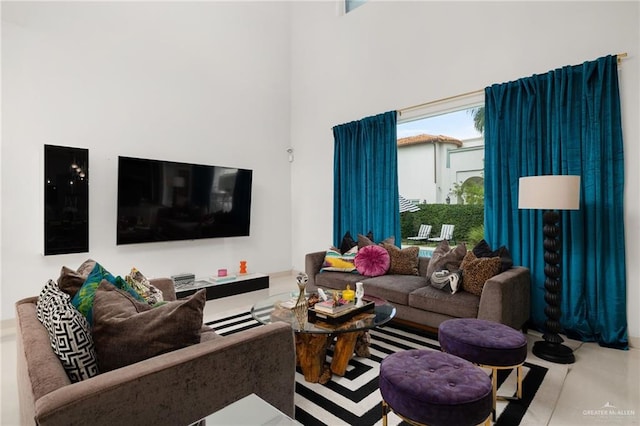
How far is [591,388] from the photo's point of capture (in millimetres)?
2236

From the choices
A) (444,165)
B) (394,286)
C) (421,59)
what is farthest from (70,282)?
(421,59)

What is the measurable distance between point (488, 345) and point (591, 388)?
0.97 m

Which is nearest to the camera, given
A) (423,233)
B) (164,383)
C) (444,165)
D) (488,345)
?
(164,383)

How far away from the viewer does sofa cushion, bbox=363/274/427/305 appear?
3.25 meters

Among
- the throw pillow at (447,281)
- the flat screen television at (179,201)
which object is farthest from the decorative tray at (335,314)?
the flat screen television at (179,201)

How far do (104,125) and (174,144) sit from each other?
2.63 feet

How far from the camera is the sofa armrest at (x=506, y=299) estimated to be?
2.63m

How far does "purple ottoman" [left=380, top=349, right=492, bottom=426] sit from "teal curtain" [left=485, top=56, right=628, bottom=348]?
209 cm

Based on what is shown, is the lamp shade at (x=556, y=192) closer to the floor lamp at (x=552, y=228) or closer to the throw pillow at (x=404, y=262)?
the floor lamp at (x=552, y=228)

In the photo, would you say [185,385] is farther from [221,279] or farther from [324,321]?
[221,279]

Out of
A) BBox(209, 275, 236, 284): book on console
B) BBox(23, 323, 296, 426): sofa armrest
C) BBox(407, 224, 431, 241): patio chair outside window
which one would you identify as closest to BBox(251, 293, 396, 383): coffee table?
BBox(23, 323, 296, 426): sofa armrest

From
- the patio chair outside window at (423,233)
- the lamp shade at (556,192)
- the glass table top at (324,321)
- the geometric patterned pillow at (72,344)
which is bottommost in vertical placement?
the glass table top at (324,321)

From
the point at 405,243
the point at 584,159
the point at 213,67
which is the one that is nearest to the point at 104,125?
the point at 213,67

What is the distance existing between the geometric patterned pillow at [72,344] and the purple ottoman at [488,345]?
5.94 ft
